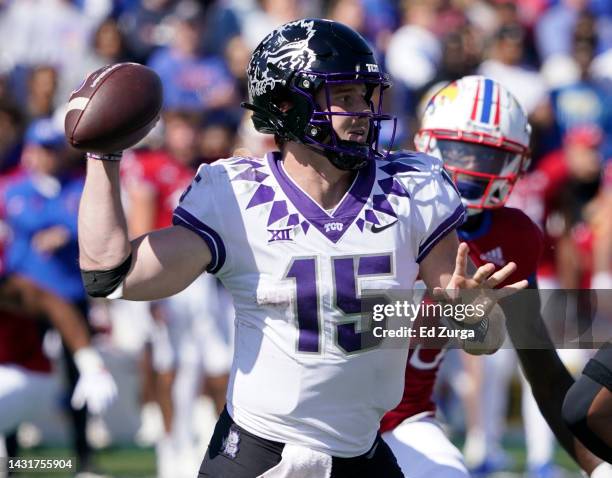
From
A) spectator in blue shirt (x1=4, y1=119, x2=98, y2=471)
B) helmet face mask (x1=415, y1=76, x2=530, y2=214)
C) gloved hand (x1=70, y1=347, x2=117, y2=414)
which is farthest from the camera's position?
spectator in blue shirt (x1=4, y1=119, x2=98, y2=471)

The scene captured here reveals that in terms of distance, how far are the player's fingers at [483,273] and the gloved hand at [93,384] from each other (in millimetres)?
3284

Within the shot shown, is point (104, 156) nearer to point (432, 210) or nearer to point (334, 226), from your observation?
point (334, 226)

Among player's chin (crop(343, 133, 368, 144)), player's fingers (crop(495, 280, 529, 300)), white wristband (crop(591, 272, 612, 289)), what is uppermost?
player's chin (crop(343, 133, 368, 144))

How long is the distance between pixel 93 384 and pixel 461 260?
333cm

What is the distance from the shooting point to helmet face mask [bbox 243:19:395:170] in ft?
11.2

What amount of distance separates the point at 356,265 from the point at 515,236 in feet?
3.34

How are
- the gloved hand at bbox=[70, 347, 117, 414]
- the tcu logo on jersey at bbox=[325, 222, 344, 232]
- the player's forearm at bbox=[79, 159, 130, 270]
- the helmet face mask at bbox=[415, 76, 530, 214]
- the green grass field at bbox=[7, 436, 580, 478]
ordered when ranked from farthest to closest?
the green grass field at bbox=[7, 436, 580, 478], the gloved hand at bbox=[70, 347, 117, 414], the helmet face mask at bbox=[415, 76, 530, 214], the tcu logo on jersey at bbox=[325, 222, 344, 232], the player's forearm at bbox=[79, 159, 130, 270]

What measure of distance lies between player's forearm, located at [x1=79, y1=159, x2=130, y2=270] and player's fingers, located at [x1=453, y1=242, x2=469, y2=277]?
33.8 inches

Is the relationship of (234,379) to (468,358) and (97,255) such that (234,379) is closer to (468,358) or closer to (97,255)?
(97,255)

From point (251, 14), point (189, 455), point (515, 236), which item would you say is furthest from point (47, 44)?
point (515, 236)

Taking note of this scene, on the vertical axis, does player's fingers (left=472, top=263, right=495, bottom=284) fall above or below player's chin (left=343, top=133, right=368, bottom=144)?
below

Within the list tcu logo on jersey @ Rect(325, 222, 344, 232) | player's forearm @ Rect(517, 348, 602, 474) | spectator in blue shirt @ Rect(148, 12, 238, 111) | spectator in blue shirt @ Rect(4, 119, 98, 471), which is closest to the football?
tcu logo on jersey @ Rect(325, 222, 344, 232)

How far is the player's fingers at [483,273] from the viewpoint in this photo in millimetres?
3205

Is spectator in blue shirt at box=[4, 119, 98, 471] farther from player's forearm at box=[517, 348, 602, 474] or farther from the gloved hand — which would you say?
player's forearm at box=[517, 348, 602, 474]
